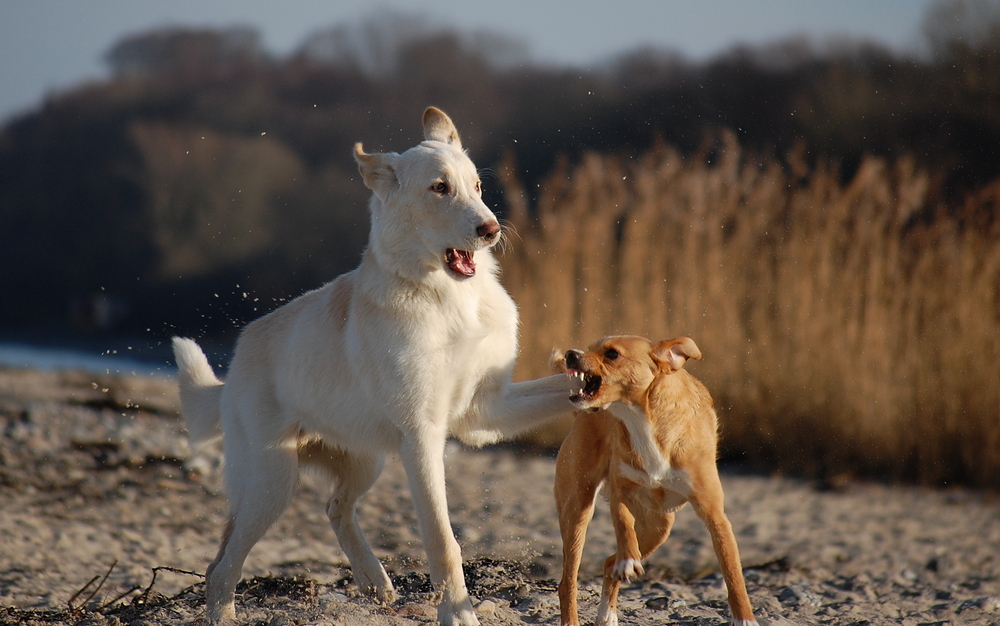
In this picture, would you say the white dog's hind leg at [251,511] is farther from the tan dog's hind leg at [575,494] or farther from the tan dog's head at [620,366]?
the tan dog's head at [620,366]

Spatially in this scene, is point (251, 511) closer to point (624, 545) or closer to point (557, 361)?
point (557, 361)

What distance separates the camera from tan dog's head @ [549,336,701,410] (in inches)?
116

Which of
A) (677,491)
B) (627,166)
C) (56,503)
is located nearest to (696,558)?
(677,491)

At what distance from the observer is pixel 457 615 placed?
3371mm

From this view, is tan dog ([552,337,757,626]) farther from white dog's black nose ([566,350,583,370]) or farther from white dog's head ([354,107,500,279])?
white dog's head ([354,107,500,279])

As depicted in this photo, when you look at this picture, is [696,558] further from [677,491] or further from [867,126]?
[867,126]

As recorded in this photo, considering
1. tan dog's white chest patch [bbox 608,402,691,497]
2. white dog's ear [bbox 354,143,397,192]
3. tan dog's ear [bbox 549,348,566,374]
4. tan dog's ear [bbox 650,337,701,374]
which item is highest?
white dog's ear [bbox 354,143,397,192]

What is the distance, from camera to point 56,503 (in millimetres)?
5836

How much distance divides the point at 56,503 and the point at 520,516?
A: 2995mm

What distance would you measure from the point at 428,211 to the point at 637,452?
1.27 m

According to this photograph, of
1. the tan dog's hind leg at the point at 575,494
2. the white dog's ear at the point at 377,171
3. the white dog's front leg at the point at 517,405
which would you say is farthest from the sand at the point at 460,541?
the white dog's ear at the point at 377,171

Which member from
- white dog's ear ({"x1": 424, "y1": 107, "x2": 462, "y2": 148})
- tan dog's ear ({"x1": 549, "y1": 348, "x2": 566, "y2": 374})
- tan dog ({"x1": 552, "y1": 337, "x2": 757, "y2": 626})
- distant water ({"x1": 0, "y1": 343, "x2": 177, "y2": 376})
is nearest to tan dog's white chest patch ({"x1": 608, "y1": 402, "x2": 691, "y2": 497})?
tan dog ({"x1": 552, "y1": 337, "x2": 757, "y2": 626})

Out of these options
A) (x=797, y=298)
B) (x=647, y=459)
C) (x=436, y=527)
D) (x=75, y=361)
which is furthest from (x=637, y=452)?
(x=75, y=361)

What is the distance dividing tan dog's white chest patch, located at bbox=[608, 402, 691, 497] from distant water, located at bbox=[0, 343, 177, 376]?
394 inches
